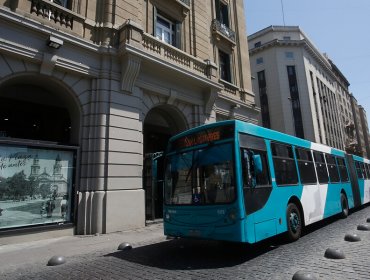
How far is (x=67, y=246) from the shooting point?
7.86 m

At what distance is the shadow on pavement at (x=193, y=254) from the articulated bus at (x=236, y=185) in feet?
1.65

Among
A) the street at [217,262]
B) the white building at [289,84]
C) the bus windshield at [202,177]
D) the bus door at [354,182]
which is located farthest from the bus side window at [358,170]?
the white building at [289,84]

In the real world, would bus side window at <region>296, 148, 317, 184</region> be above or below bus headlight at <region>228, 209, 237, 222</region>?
above

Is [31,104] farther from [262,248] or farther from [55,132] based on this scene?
[262,248]

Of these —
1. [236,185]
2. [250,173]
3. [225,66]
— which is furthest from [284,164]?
[225,66]

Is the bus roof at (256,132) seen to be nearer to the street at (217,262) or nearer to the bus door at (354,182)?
the street at (217,262)

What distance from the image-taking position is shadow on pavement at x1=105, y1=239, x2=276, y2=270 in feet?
18.5

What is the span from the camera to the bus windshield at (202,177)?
232 inches

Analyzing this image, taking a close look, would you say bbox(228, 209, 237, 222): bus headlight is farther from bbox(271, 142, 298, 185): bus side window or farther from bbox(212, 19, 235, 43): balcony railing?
bbox(212, 19, 235, 43): balcony railing

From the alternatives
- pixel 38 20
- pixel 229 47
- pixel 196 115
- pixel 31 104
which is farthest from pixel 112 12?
pixel 229 47

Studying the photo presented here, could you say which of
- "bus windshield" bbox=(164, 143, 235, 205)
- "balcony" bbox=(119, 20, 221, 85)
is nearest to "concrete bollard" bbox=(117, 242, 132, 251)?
"bus windshield" bbox=(164, 143, 235, 205)

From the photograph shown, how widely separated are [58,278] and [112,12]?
10099mm

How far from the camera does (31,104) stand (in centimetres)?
1180

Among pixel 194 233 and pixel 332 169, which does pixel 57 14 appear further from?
pixel 332 169
